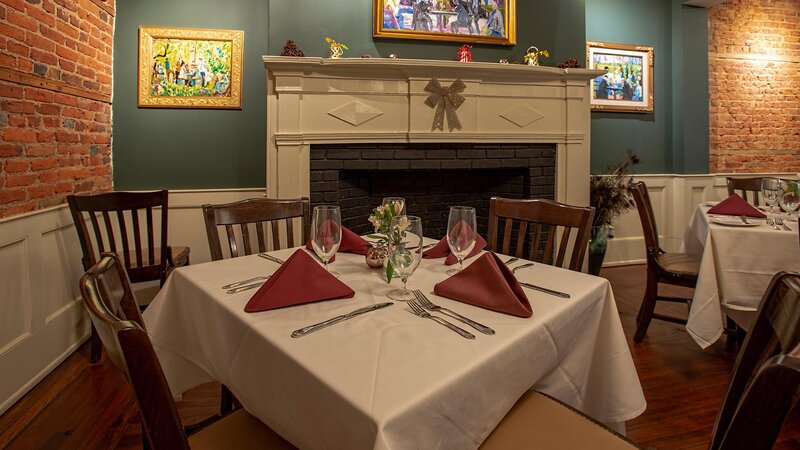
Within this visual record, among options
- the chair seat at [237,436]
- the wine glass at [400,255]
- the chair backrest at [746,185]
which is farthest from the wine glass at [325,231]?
the chair backrest at [746,185]

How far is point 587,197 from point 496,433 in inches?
129

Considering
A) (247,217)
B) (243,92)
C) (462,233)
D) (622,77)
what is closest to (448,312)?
(462,233)

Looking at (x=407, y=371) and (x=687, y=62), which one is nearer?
(x=407, y=371)

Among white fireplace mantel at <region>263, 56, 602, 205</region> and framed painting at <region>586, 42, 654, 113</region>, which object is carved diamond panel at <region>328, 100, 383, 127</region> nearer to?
white fireplace mantel at <region>263, 56, 602, 205</region>

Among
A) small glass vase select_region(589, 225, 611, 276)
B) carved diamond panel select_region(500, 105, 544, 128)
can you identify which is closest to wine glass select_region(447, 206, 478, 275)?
carved diamond panel select_region(500, 105, 544, 128)

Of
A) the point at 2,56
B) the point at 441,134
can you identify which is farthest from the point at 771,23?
the point at 2,56

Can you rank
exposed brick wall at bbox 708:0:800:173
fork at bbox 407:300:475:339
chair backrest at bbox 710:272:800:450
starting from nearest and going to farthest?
chair backrest at bbox 710:272:800:450 < fork at bbox 407:300:475:339 < exposed brick wall at bbox 708:0:800:173

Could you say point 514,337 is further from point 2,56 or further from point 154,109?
point 154,109

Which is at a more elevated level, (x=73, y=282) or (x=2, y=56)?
(x=2, y=56)

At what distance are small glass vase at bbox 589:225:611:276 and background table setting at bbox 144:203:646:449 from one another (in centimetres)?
288

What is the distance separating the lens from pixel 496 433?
3.15 ft

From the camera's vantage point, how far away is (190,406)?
2.01 meters

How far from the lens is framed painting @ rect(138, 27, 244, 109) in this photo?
3.38 metres

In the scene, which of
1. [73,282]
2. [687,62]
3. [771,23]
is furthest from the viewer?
[771,23]
